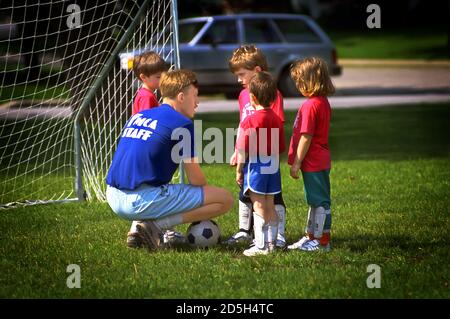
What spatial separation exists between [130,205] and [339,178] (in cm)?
A: 364

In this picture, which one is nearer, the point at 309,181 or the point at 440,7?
the point at 309,181

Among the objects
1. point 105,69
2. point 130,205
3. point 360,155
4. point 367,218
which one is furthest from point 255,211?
point 360,155

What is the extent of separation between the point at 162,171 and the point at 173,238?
2.07 ft

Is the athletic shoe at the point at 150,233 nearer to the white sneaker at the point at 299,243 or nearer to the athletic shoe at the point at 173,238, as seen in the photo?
the athletic shoe at the point at 173,238

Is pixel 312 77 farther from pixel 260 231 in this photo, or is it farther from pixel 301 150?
pixel 260 231

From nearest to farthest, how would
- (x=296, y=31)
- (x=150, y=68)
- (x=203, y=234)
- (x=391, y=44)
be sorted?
(x=203, y=234), (x=150, y=68), (x=296, y=31), (x=391, y=44)

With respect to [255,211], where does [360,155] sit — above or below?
below

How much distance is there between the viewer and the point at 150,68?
22.0ft

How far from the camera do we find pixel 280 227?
21.1 feet

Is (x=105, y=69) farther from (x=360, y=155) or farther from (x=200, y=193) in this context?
(x=360, y=155)

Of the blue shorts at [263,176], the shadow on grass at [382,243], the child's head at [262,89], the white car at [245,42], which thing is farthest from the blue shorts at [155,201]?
the white car at [245,42]

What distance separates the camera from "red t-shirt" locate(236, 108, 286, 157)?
599 cm

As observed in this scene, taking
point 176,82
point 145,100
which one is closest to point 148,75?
point 145,100

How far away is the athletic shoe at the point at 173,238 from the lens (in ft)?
21.3
